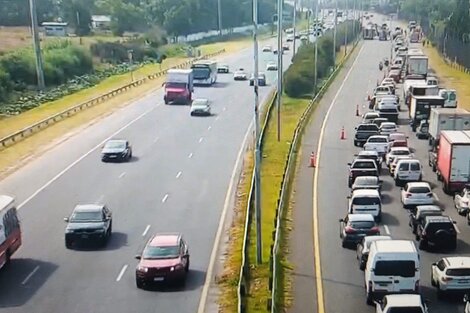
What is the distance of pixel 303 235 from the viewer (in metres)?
33.2

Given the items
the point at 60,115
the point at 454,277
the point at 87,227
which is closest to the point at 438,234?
the point at 454,277

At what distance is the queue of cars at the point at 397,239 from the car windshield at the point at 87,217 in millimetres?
9370

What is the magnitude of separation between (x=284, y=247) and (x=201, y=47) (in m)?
121

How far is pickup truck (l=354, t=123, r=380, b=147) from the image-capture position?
54125 mm

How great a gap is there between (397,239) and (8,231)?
47.9 ft

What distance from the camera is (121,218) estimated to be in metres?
36.2

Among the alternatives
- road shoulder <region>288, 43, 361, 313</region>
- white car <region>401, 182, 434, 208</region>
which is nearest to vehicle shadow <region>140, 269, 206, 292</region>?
road shoulder <region>288, 43, 361, 313</region>

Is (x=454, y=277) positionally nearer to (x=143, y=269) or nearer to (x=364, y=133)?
(x=143, y=269)

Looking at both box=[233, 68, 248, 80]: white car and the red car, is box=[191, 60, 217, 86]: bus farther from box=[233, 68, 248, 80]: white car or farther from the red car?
the red car

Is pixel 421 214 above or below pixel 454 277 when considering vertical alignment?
below

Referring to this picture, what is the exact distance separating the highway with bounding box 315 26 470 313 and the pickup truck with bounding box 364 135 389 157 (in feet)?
4.25

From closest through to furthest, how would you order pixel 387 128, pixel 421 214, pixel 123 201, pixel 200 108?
pixel 421 214 < pixel 123 201 < pixel 387 128 < pixel 200 108

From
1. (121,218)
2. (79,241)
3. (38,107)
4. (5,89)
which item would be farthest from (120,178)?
(5,89)

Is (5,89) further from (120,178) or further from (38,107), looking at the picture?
(120,178)
